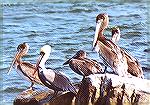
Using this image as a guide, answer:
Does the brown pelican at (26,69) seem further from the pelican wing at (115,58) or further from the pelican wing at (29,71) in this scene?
the pelican wing at (115,58)

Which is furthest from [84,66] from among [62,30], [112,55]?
[62,30]

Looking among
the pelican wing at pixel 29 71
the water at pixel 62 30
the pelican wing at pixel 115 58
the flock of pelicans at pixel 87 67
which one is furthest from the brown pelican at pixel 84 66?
the water at pixel 62 30

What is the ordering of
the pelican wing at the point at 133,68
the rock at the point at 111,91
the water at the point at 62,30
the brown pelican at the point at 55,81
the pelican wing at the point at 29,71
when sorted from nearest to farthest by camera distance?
1. the rock at the point at 111,91
2. the brown pelican at the point at 55,81
3. the pelican wing at the point at 133,68
4. the pelican wing at the point at 29,71
5. the water at the point at 62,30

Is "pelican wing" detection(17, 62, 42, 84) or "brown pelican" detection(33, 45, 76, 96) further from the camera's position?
"pelican wing" detection(17, 62, 42, 84)

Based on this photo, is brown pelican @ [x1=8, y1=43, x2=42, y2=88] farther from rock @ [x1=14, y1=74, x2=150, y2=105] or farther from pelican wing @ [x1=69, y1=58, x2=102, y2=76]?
rock @ [x1=14, y1=74, x2=150, y2=105]

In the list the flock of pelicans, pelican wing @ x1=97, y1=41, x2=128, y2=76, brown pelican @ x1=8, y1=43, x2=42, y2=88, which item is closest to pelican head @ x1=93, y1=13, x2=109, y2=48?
the flock of pelicans

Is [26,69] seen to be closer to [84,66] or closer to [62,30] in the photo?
[84,66]

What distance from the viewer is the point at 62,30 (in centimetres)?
823

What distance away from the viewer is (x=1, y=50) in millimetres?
7566

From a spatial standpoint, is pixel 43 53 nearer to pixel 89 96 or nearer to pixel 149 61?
pixel 89 96

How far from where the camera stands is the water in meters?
7.25

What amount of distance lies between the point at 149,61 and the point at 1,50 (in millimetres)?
1813

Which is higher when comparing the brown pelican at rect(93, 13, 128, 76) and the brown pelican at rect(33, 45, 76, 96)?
the brown pelican at rect(93, 13, 128, 76)

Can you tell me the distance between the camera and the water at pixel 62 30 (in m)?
7.25
